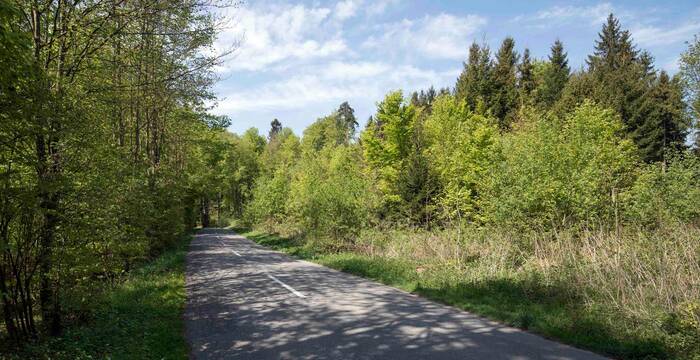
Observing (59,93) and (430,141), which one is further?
(430,141)

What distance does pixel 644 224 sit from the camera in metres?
12.8

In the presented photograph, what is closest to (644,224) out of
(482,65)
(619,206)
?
(619,206)

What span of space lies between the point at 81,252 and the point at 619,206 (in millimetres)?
14986

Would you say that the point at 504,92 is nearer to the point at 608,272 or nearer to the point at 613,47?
the point at 613,47

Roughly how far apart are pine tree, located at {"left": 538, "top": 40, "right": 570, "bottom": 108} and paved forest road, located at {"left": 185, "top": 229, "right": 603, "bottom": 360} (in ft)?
135

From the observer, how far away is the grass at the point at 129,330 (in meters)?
6.10

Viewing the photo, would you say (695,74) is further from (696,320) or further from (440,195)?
(696,320)

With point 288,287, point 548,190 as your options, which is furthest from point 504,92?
point 288,287

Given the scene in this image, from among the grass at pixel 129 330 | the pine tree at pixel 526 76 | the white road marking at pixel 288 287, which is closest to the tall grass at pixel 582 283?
the white road marking at pixel 288 287

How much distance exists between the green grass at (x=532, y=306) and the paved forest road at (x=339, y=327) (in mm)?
363

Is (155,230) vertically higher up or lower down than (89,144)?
lower down

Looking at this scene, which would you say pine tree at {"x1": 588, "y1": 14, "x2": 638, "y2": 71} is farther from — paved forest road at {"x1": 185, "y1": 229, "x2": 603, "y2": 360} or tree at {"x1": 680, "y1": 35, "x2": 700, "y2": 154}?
paved forest road at {"x1": 185, "y1": 229, "x2": 603, "y2": 360}

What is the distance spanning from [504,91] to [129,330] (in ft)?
155

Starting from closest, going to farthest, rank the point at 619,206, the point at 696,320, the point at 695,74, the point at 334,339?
the point at 696,320 < the point at 334,339 < the point at 619,206 < the point at 695,74
